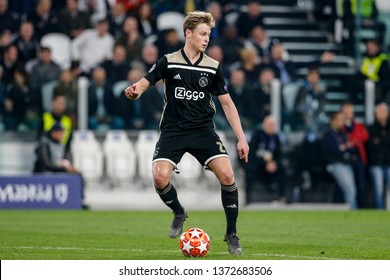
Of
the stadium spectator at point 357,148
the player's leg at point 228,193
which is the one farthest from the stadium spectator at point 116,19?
the player's leg at point 228,193

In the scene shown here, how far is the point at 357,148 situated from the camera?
2248 centimetres

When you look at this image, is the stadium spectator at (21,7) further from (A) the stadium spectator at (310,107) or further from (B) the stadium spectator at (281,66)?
(A) the stadium spectator at (310,107)

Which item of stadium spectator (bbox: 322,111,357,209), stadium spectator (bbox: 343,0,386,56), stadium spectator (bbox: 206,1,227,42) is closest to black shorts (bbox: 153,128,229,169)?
stadium spectator (bbox: 322,111,357,209)

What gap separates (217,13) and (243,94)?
2.88 metres

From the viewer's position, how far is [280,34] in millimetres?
26594

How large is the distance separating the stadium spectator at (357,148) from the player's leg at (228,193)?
11408 millimetres

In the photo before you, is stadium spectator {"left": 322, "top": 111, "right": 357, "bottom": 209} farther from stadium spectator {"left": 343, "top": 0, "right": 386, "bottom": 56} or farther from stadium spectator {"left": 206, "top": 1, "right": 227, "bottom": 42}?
stadium spectator {"left": 206, "top": 1, "right": 227, "bottom": 42}

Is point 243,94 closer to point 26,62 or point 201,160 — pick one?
point 26,62

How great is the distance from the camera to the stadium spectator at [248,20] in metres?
24.7

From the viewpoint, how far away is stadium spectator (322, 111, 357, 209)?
2223 centimetres

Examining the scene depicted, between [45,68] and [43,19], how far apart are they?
5.95 feet

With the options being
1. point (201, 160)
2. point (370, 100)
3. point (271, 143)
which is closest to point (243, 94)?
point (271, 143)

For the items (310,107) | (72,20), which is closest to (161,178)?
(310,107)

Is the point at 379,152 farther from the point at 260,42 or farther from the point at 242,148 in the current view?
the point at 242,148
